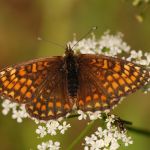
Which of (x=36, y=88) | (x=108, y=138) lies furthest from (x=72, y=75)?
(x=108, y=138)

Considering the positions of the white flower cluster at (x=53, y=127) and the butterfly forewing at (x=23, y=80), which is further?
the white flower cluster at (x=53, y=127)

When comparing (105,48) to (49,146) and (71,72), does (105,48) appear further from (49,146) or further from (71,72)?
(49,146)

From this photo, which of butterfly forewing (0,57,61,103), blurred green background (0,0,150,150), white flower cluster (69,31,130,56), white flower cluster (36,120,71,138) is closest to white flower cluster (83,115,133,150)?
white flower cluster (36,120,71,138)

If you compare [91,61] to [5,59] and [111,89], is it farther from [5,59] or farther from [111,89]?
[5,59]

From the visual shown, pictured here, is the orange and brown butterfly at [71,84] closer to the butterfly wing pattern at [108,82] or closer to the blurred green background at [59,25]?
the butterfly wing pattern at [108,82]

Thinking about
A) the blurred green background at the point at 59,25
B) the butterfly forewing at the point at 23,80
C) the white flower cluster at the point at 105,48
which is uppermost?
the blurred green background at the point at 59,25

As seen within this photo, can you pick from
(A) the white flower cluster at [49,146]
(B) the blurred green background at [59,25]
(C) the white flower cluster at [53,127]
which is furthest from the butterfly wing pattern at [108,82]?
(B) the blurred green background at [59,25]

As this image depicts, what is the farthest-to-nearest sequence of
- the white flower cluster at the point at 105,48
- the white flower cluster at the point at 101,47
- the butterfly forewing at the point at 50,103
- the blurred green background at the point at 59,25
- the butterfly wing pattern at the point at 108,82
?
the blurred green background at the point at 59,25, the white flower cluster at the point at 101,47, the white flower cluster at the point at 105,48, the butterfly forewing at the point at 50,103, the butterfly wing pattern at the point at 108,82

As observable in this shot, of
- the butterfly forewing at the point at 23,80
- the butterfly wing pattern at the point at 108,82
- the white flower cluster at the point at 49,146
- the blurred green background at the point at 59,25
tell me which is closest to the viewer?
the butterfly wing pattern at the point at 108,82

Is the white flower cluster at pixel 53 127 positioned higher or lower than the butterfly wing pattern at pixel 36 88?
lower
